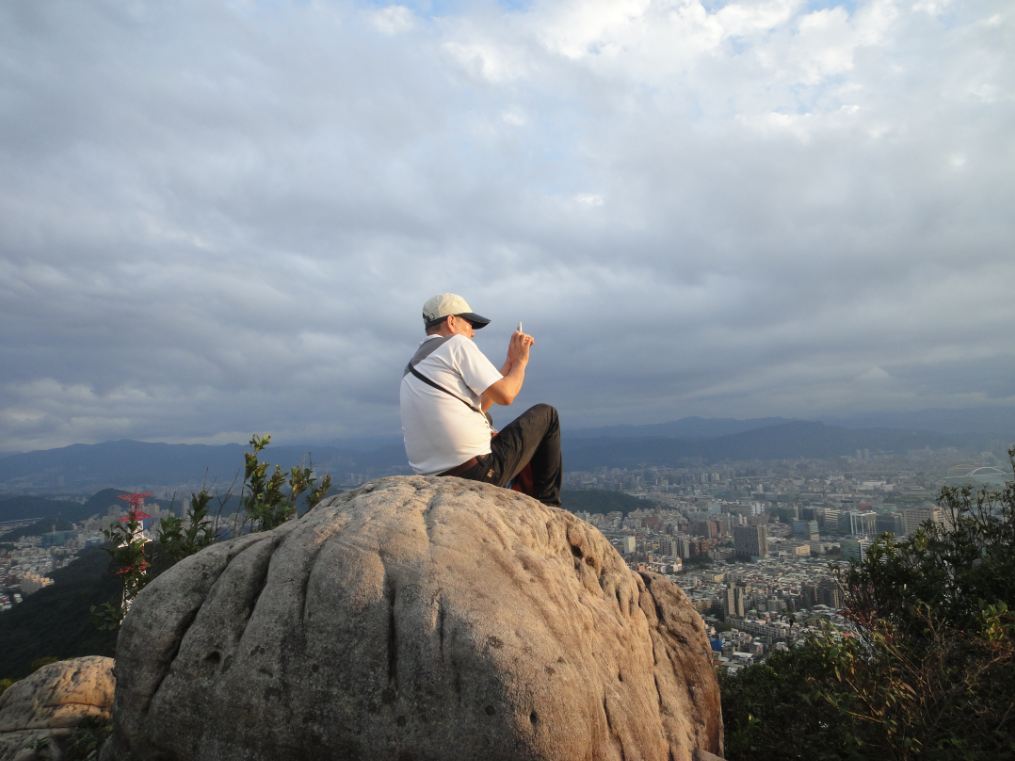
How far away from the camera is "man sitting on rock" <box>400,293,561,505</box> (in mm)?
6148

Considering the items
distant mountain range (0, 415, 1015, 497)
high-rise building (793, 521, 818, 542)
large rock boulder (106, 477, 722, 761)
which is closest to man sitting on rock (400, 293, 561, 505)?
large rock boulder (106, 477, 722, 761)

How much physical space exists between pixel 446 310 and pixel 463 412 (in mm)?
1441

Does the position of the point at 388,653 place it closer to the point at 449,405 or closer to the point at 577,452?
the point at 449,405

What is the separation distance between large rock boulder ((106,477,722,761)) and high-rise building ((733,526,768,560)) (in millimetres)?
24754

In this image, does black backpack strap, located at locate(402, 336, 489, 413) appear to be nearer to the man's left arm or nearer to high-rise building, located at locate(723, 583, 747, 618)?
the man's left arm

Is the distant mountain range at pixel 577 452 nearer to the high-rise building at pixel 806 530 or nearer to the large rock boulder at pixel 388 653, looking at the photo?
the high-rise building at pixel 806 530

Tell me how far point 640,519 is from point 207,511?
3521cm

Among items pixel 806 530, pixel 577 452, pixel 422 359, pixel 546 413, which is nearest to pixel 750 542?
pixel 806 530

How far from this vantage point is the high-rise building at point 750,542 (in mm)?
27444

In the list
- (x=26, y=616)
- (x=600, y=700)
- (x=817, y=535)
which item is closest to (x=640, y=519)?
(x=817, y=535)

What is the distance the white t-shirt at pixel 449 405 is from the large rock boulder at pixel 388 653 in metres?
1.02

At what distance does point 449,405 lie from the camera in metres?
6.11

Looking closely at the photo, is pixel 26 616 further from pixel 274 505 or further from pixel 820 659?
pixel 820 659

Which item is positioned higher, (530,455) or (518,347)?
(518,347)
